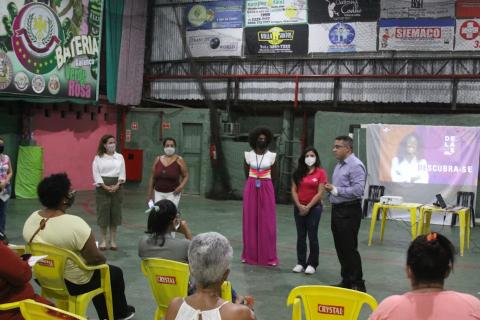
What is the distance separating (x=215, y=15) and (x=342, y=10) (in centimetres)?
313

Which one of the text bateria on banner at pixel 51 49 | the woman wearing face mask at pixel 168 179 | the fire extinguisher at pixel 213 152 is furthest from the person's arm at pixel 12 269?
the fire extinguisher at pixel 213 152

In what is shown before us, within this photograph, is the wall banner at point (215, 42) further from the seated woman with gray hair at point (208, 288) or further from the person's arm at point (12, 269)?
the seated woman with gray hair at point (208, 288)

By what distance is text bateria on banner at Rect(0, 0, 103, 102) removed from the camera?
9680 millimetres

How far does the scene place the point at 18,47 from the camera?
9.84 metres

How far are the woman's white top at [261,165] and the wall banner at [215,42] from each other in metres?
7.26

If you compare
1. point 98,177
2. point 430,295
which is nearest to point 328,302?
point 430,295

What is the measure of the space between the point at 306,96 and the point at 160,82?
155 inches

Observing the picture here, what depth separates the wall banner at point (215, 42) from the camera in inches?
498

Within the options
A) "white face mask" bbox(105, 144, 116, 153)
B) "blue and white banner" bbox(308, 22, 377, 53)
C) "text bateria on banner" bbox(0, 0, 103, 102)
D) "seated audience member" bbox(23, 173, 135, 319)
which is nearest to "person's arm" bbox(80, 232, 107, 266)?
"seated audience member" bbox(23, 173, 135, 319)

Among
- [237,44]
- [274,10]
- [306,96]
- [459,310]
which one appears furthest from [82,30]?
[459,310]

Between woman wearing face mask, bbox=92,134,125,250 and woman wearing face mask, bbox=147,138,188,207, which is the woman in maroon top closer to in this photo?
woman wearing face mask, bbox=147,138,188,207

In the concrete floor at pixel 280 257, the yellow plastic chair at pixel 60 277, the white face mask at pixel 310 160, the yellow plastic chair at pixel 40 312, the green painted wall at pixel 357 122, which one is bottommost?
the concrete floor at pixel 280 257

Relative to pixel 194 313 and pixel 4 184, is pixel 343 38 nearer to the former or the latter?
pixel 4 184

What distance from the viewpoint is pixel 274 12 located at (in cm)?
1227
